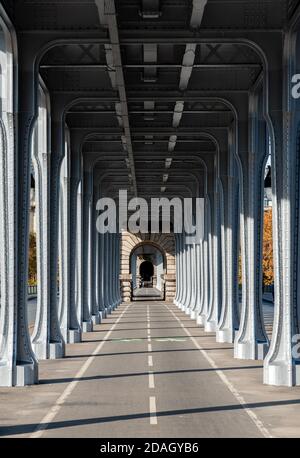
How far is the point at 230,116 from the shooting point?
39000 mm

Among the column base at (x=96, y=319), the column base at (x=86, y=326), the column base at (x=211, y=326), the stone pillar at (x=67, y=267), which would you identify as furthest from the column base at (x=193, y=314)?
the stone pillar at (x=67, y=267)

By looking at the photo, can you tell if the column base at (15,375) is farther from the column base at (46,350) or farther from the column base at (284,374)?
the column base at (46,350)

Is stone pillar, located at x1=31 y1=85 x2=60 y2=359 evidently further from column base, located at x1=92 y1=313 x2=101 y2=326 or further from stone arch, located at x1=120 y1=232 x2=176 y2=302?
stone arch, located at x1=120 y1=232 x2=176 y2=302

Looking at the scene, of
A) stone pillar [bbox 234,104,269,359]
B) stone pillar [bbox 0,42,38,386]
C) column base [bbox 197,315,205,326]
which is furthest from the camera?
column base [bbox 197,315,205,326]

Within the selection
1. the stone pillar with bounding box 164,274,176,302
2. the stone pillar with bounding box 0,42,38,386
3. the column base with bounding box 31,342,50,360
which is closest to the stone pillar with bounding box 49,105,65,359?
the column base with bounding box 31,342,50,360

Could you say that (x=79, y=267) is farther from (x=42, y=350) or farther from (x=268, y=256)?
(x=268, y=256)

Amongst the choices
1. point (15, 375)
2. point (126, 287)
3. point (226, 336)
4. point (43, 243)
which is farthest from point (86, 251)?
point (126, 287)

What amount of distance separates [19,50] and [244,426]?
1249cm

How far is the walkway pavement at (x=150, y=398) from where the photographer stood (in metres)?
16.1

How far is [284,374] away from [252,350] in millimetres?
7794

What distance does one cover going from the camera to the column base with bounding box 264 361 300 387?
22.6 m

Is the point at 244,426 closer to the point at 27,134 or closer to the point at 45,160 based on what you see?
the point at 27,134

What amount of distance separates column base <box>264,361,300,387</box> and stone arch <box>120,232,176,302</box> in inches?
2897

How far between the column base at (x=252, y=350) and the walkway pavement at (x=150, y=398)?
20.9 inches
